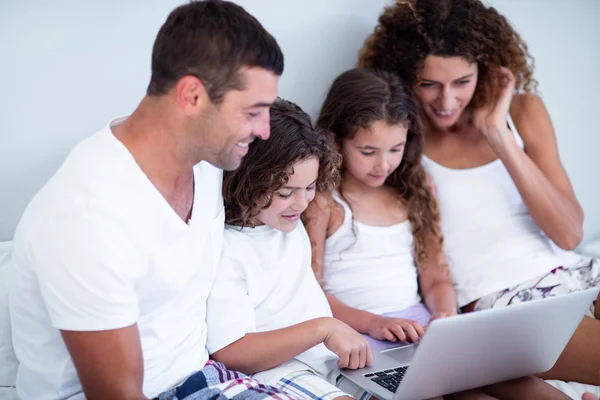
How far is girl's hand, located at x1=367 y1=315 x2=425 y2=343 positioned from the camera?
1541mm

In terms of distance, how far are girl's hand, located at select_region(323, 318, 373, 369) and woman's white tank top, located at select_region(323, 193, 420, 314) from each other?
0.33 meters

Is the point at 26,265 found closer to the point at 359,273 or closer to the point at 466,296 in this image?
the point at 359,273

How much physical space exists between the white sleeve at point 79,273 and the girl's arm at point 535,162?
3.66ft

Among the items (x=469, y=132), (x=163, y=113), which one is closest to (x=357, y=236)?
(x=469, y=132)

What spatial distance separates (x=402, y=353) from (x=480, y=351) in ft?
0.86

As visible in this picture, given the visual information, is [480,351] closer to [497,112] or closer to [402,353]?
[402,353]

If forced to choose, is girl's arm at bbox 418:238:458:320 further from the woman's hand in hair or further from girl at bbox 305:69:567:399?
the woman's hand in hair

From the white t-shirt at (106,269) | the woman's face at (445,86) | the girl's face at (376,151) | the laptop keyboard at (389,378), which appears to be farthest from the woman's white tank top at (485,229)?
the white t-shirt at (106,269)

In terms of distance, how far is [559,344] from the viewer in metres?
1.41

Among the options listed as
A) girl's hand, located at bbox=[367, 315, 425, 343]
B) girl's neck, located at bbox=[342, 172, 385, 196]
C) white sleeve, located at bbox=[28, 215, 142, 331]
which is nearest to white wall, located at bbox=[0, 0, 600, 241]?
girl's neck, located at bbox=[342, 172, 385, 196]

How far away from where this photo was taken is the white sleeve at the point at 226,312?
1.37 m

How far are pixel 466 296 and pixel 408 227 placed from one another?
0.23m

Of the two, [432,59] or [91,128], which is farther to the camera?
[432,59]

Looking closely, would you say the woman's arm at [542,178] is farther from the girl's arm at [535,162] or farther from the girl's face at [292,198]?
the girl's face at [292,198]
